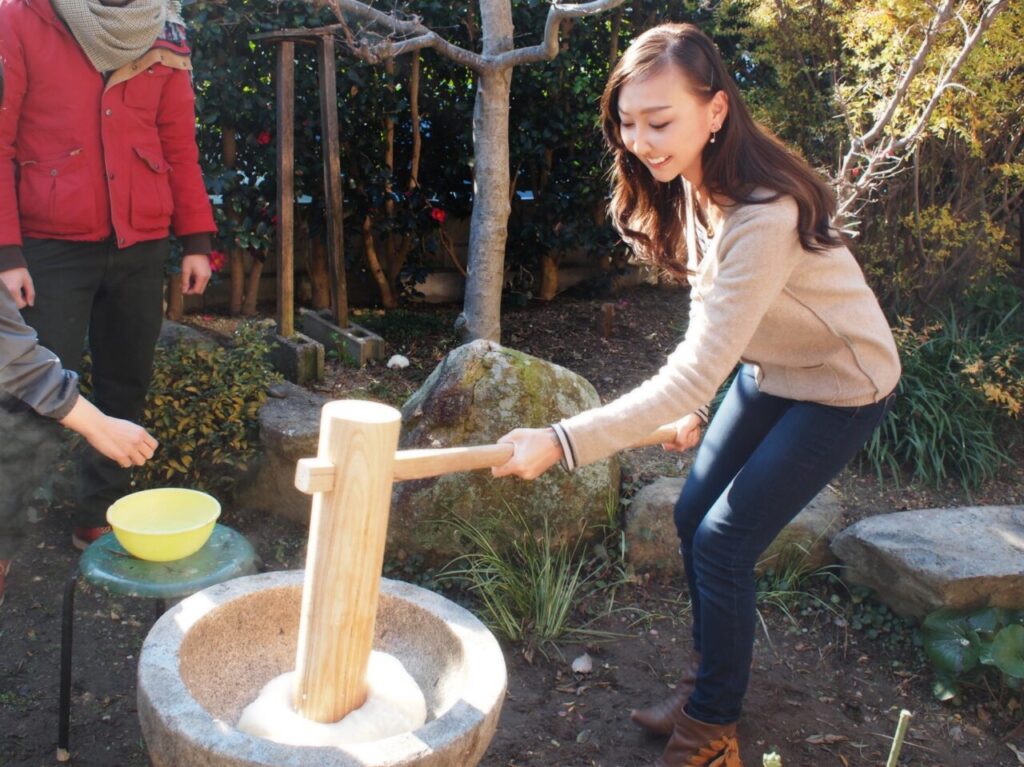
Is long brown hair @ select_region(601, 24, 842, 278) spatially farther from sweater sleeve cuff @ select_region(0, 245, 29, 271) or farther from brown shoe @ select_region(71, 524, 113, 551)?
brown shoe @ select_region(71, 524, 113, 551)

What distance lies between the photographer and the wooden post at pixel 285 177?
4.60 m

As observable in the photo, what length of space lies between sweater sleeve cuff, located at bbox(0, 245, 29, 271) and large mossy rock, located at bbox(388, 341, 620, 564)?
142 centimetres

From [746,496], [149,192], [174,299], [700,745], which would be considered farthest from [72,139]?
[700,745]

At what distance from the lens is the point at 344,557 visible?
1.90 m

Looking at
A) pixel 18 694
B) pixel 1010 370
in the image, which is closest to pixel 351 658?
pixel 18 694

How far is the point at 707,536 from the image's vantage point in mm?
2412

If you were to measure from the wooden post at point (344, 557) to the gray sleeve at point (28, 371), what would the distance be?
65 cm

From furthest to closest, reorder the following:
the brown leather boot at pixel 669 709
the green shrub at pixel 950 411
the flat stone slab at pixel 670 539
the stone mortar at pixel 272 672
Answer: the green shrub at pixel 950 411
the flat stone slab at pixel 670 539
the brown leather boot at pixel 669 709
the stone mortar at pixel 272 672

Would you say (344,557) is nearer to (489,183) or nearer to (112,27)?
(112,27)

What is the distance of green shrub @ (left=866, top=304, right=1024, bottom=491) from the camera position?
4387 millimetres

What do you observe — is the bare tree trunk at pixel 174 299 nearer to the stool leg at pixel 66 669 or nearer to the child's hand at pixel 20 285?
the child's hand at pixel 20 285

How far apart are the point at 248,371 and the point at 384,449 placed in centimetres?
242

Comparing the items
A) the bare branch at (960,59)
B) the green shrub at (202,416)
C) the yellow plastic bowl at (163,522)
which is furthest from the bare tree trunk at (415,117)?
the yellow plastic bowl at (163,522)

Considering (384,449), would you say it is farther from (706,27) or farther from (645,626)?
(706,27)
